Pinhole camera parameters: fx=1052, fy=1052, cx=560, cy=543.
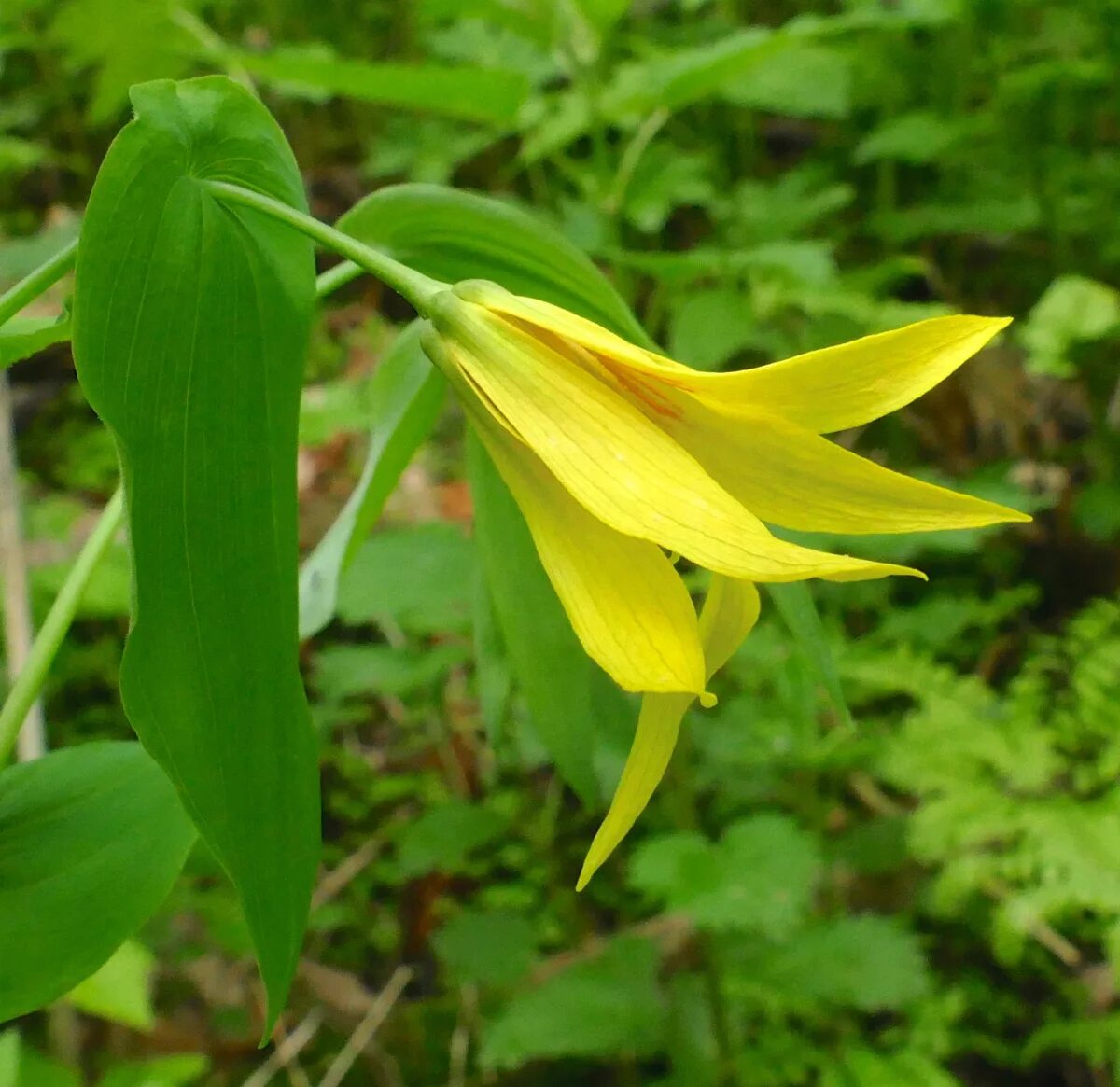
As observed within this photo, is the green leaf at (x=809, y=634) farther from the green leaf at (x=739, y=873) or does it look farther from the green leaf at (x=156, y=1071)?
the green leaf at (x=156, y=1071)

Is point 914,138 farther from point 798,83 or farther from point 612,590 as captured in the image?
point 612,590

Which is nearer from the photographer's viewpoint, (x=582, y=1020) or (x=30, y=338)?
(x=30, y=338)

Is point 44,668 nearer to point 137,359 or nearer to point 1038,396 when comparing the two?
point 137,359

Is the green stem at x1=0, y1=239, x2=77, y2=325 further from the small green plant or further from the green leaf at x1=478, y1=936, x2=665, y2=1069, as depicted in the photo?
the green leaf at x1=478, y1=936, x2=665, y2=1069

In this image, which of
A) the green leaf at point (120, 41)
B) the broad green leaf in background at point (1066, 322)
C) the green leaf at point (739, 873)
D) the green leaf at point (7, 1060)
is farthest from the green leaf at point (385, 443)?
the green leaf at point (120, 41)

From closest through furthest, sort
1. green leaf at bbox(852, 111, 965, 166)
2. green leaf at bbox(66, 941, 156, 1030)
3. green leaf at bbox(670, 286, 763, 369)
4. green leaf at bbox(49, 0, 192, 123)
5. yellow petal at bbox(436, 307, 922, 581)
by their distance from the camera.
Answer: yellow petal at bbox(436, 307, 922, 581)
green leaf at bbox(66, 941, 156, 1030)
green leaf at bbox(670, 286, 763, 369)
green leaf at bbox(852, 111, 965, 166)
green leaf at bbox(49, 0, 192, 123)

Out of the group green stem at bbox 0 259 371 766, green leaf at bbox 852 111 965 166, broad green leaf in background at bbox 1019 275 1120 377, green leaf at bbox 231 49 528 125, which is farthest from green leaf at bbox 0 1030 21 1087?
green leaf at bbox 852 111 965 166

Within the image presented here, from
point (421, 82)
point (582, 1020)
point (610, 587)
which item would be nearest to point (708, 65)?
point (421, 82)
